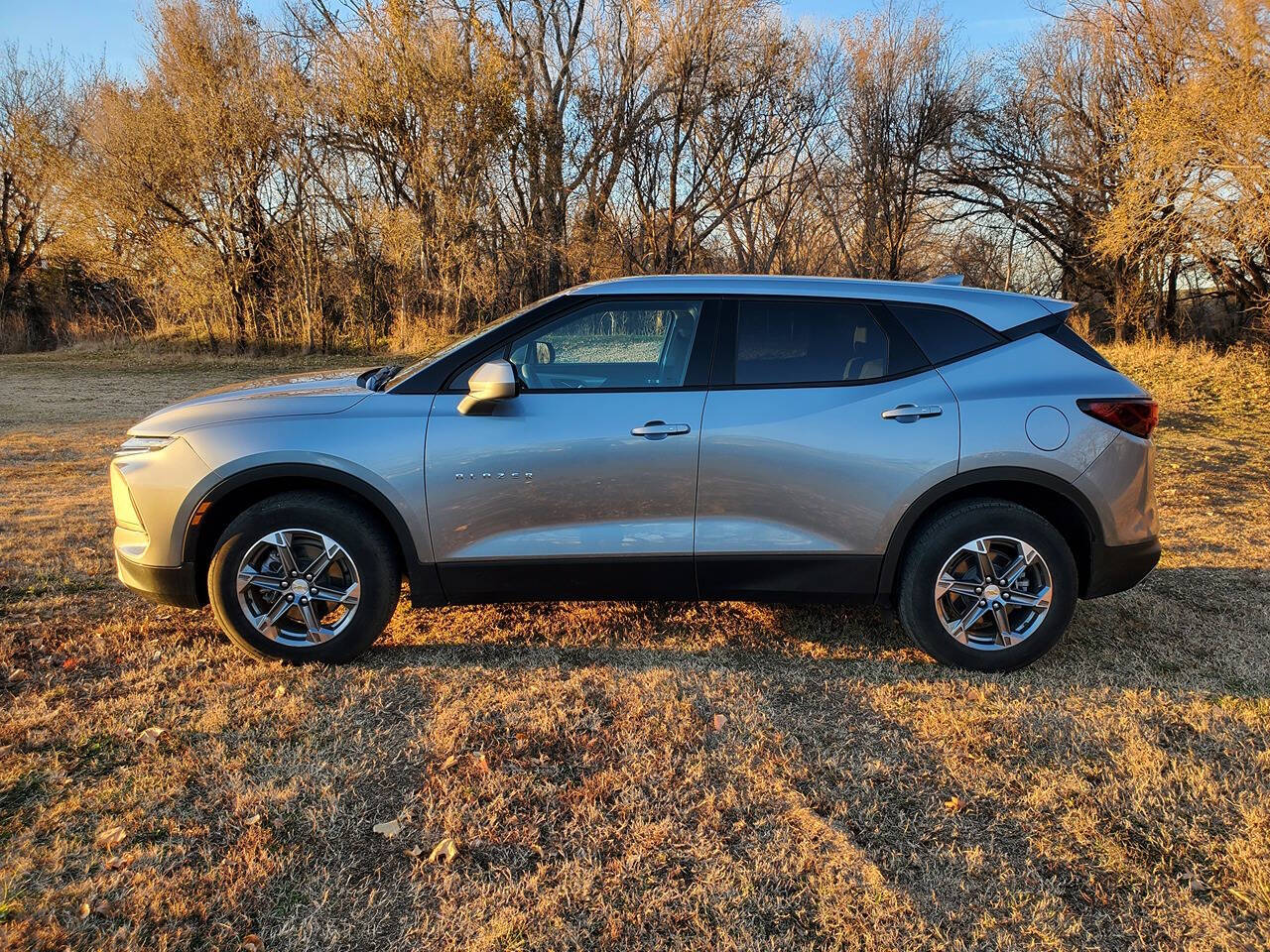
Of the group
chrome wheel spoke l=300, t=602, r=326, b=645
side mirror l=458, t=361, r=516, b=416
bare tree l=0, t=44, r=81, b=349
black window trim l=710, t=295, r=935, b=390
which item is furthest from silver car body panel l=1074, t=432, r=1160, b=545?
bare tree l=0, t=44, r=81, b=349

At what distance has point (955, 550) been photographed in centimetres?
334

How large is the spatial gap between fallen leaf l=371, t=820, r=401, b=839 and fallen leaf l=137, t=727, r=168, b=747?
1093 millimetres

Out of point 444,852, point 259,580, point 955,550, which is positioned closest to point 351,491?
point 259,580

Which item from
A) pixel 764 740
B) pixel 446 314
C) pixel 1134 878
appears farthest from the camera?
pixel 446 314

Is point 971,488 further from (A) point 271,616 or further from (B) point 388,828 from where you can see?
(A) point 271,616

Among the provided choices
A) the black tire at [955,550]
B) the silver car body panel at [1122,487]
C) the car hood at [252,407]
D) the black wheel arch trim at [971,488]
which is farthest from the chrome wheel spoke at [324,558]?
the silver car body panel at [1122,487]

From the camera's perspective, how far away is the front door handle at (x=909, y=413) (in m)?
3.30

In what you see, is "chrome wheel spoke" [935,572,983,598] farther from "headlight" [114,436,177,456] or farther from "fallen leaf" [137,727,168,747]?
"headlight" [114,436,177,456]

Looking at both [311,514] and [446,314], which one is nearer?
[311,514]

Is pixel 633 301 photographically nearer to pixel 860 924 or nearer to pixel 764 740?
pixel 764 740

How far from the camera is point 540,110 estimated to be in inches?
853

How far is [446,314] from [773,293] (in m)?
18.2

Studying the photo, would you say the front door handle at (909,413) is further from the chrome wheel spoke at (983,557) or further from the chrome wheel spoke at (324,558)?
the chrome wheel spoke at (324,558)

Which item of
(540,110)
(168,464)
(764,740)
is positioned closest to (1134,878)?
(764,740)
